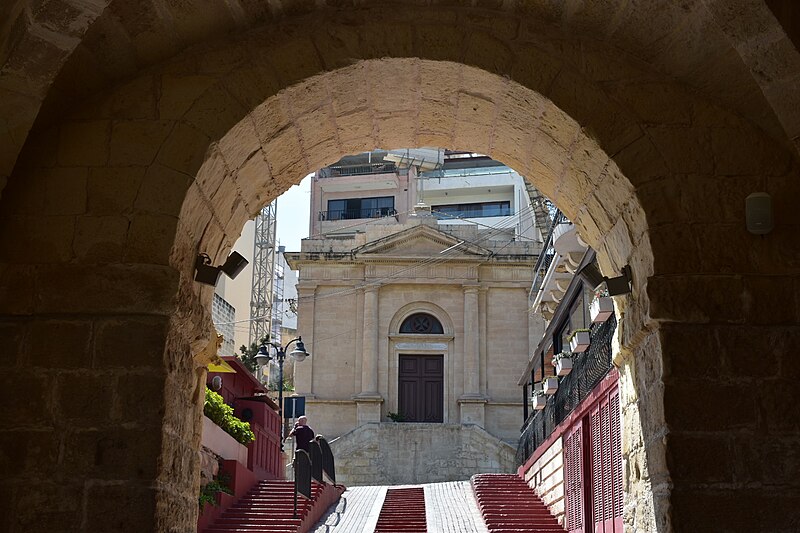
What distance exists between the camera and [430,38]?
568 cm

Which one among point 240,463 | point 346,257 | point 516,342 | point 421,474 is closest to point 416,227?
point 346,257

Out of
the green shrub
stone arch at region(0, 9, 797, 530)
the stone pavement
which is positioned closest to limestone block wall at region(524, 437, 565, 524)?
the stone pavement

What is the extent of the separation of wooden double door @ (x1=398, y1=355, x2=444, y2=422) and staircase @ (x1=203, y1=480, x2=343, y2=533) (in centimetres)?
1389

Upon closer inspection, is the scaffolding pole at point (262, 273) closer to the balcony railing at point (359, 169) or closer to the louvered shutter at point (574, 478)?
the balcony railing at point (359, 169)

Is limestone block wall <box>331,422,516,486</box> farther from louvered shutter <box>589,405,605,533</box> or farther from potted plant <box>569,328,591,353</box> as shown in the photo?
potted plant <box>569,328,591,353</box>

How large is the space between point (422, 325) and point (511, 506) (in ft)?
48.8

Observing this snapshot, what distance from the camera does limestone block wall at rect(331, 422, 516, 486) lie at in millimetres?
28750

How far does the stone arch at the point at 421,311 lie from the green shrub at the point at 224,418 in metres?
15.6

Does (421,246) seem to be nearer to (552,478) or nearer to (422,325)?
(422,325)

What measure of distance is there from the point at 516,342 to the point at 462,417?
10.9ft

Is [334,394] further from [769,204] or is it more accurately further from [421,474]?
[769,204]

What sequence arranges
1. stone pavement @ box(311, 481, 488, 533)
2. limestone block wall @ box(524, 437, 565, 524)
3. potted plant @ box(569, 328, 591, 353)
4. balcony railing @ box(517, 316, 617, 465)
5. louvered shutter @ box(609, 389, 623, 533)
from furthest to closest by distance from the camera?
stone pavement @ box(311, 481, 488, 533) < limestone block wall @ box(524, 437, 565, 524) < potted plant @ box(569, 328, 591, 353) < balcony railing @ box(517, 316, 617, 465) < louvered shutter @ box(609, 389, 623, 533)

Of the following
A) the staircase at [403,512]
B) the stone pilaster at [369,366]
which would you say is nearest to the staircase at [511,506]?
the staircase at [403,512]

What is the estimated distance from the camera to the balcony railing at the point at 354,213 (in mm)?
48188
